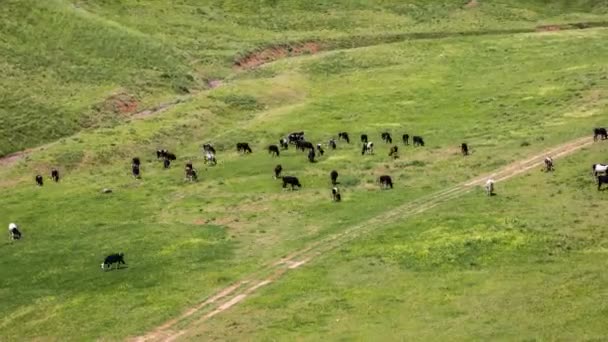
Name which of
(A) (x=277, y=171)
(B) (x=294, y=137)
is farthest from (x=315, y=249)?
(B) (x=294, y=137)

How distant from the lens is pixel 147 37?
350 feet

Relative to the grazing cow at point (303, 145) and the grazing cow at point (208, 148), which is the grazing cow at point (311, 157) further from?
the grazing cow at point (208, 148)

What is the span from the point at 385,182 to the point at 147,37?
206ft

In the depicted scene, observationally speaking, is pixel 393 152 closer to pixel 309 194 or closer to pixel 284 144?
pixel 284 144

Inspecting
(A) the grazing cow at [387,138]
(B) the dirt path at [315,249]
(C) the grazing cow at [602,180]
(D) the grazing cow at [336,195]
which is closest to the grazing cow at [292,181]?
(D) the grazing cow at [336,195]

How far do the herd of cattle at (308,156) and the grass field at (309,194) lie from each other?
29.7 inches

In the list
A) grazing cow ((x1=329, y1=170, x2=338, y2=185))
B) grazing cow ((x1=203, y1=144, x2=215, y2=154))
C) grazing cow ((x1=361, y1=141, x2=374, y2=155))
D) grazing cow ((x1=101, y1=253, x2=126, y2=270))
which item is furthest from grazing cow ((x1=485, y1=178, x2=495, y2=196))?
grazing cow ((x1=203, y1=144, x2=215, y2=154))

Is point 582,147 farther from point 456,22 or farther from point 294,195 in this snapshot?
point 456,22

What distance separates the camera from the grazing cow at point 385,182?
51.4 metres

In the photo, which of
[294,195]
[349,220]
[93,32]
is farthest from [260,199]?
[93,32]

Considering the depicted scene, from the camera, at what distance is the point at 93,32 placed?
102000mm

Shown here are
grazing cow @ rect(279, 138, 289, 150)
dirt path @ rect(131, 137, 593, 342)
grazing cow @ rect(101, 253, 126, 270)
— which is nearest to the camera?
dirt path @ rect(131, 137, 593, 342)

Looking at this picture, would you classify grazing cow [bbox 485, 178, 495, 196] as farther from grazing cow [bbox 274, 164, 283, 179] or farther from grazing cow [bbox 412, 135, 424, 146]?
grazing cow [bbox 412, 135, 424, 146]

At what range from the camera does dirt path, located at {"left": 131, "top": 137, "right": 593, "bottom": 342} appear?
33.3 m
